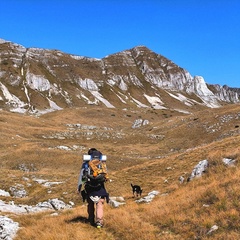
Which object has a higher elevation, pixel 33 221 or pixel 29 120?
pixel 29 120

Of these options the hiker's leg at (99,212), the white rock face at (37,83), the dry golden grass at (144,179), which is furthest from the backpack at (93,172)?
the white rock face at (37,83)

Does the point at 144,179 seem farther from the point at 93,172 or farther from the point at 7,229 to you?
the point at 7,229

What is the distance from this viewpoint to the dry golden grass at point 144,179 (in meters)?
10.2

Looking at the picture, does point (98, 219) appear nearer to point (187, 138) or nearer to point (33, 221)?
point (33, 221)

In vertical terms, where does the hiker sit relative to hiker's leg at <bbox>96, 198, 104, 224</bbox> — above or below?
above

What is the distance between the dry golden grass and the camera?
33.4ft

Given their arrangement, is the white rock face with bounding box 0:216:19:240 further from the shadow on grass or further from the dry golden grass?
the shadow on grass

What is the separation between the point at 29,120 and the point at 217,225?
81.5 m

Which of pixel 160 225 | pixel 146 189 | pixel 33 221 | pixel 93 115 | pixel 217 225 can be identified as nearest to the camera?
pixel 217 225

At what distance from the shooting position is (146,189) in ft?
78.6

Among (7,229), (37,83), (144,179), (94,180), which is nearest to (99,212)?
(94,180)

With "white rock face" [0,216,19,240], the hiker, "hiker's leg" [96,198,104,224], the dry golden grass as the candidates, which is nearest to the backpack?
the hiker

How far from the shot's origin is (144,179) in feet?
92.5

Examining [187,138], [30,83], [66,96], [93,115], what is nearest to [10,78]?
[30,83]
